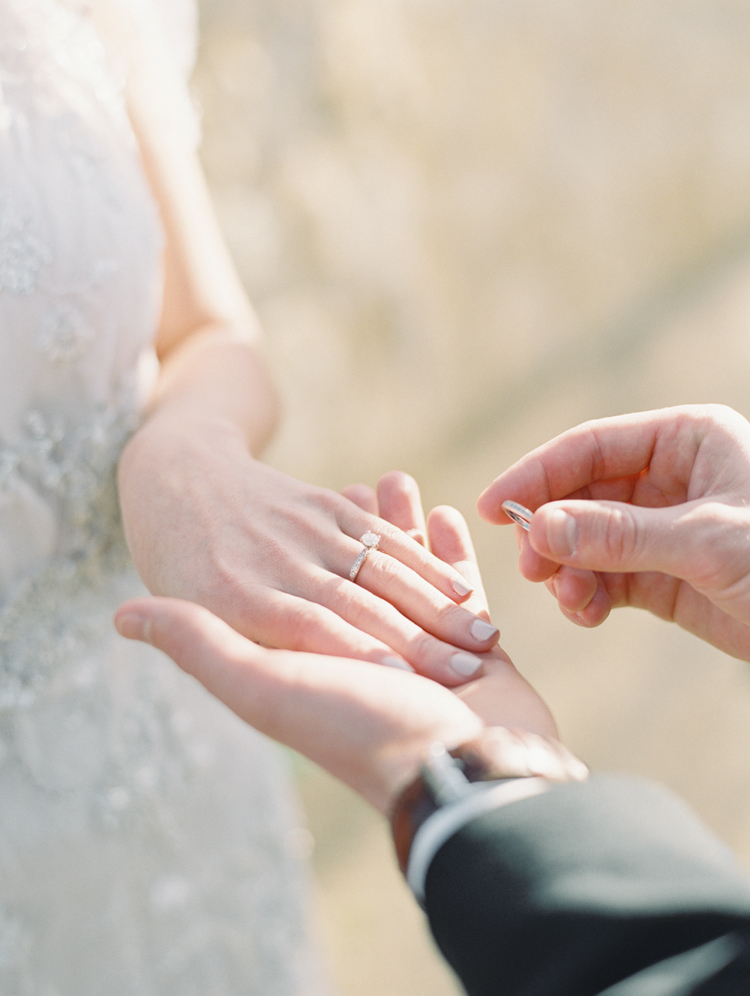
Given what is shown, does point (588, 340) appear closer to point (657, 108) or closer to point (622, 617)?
point (657, 108)

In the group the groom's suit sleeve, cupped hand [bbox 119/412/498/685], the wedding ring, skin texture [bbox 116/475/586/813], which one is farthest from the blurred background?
the groom's suit sleeve

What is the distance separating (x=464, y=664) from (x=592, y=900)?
230 mm

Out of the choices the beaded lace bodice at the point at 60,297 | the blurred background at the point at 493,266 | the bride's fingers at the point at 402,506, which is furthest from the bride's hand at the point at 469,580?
the blurred background at the point at 493,266

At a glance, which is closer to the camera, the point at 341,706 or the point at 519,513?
the point at 341,706

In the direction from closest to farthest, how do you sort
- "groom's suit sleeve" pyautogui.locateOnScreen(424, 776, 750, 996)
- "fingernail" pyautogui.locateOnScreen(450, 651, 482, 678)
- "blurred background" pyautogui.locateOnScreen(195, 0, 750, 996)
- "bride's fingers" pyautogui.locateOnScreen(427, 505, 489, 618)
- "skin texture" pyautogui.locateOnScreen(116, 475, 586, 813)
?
"groom's suit sleeve" pyautogui.locateOnScreen(424, 776, 750, 996) < "skin texture" pyautogui.locateOnScreen(116, 475, 586, 813) < "fingernail" pyautogui.locateOnScreen(450, 651, 482, 678) < "bride's fingers" pyautogui.locateOnScreen(427, 505, 489, 618) < "blurred background" pyautogui.locateOnScreen(195, 0, 750, 996)

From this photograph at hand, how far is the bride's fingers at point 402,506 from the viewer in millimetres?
685

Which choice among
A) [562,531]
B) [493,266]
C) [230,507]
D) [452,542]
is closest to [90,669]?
[230,507]

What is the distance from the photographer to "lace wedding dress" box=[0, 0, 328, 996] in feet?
2.06

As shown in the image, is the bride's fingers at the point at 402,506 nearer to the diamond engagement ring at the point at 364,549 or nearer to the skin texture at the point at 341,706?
the diamond engagement ring at the point at 364,549

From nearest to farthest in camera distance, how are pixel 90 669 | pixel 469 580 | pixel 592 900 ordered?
pixel 592 900
pixel 469 580
pixel 90 669

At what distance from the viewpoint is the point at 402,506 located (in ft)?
2.26

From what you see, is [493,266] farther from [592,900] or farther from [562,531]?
[592,900]

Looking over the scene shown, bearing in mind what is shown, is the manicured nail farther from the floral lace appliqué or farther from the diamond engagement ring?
the floral lace appliqué

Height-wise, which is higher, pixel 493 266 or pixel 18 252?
pixel 18 252
